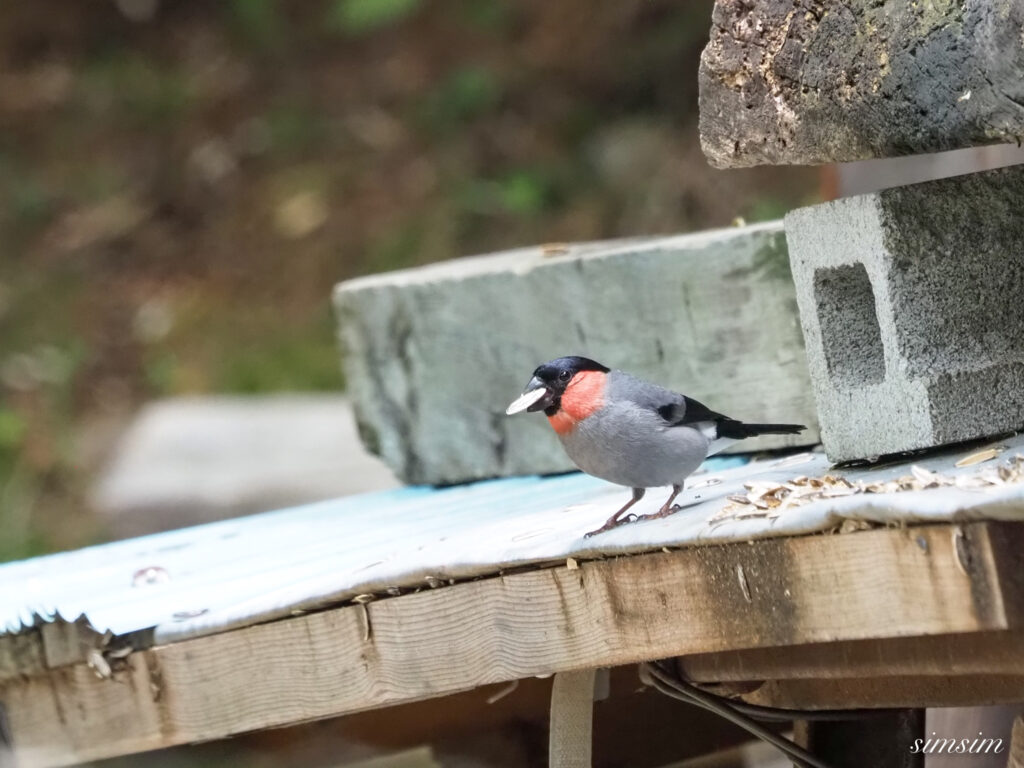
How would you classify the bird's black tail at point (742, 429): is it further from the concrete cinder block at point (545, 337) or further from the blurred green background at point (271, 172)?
the blurred green background at point (271, 172)

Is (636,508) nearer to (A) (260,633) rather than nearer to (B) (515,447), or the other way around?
(A) (260,633)

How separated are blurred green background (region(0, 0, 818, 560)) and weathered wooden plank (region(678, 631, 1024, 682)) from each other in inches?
292

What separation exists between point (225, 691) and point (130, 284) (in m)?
8.83

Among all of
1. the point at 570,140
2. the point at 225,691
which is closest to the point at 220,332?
the point at 570,140

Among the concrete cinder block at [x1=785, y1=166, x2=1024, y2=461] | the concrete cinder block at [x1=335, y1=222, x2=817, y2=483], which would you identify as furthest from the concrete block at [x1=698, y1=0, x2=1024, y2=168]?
the concrete cinder block at [x1=335, y1=222, x2=817, y2=483]

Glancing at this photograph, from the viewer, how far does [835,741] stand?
120 inches

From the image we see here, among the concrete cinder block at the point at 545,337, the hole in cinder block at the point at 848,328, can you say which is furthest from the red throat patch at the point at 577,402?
the concrete cinder block at the point at 545,337

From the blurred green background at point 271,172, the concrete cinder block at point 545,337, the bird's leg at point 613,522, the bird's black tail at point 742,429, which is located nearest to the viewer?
the bird's leg at point 613,522

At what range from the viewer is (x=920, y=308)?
2.69 meters

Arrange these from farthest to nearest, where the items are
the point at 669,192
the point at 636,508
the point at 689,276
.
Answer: the point at 669,192 < the point at 689,276 < the point at 636,508

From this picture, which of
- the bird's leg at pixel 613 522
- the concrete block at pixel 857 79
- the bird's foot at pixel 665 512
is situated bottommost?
the bird's foot at pixel 665 512

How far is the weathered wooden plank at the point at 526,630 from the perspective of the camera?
6.79 ft

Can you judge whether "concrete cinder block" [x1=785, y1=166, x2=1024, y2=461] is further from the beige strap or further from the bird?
the beige strap

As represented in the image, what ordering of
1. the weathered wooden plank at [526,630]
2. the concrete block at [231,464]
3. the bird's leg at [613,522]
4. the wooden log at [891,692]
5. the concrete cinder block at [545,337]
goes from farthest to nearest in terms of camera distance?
1. the concrete block at [231,464]
2. the concrete cinder block at [545,337]
3. the bird's leg at [613,522]
4. the wooden log at [891,692]
5. the weathered wooden plank at [526,630]
